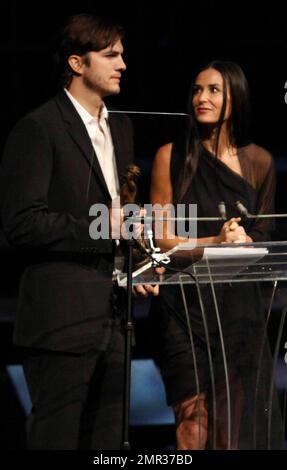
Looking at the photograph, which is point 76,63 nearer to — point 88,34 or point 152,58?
point 88,34

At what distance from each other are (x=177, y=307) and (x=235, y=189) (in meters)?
0.41

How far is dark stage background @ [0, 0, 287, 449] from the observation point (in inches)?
162

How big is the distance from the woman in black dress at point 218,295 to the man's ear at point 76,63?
1.09 ft

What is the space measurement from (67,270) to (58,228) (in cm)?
13

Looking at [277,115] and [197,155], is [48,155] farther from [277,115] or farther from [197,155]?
[277,115]

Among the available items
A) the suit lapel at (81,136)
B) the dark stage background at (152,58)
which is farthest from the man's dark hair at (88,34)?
the dark stage background at (152,58)

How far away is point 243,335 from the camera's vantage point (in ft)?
10.00

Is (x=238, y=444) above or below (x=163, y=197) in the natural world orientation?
below

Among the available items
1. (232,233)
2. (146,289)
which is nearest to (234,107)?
(232,233)

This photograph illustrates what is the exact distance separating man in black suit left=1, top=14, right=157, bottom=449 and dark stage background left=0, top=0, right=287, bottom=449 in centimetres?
94

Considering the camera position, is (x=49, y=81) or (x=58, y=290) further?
(x=49, y=81)

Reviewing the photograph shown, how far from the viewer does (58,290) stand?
3.10 meters

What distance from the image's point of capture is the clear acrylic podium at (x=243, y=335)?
2965 mm
